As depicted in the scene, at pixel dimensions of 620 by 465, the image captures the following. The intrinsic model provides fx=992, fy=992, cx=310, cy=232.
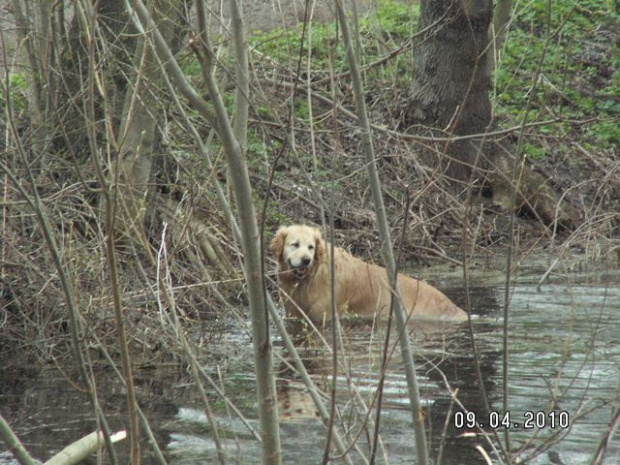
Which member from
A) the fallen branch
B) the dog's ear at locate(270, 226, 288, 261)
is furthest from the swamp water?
the dog's ear at locate(270, 226, 288, 261)

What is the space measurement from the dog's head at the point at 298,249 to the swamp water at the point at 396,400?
Result: 1330 mm

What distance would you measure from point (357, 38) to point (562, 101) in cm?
1639

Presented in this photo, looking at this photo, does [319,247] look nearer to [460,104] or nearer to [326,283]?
[326,283]

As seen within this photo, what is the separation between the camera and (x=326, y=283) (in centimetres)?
1091

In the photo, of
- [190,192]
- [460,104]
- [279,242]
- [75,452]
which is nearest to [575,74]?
[460,104]

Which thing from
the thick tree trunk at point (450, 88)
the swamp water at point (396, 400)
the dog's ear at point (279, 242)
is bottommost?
the swamp water at point (396, 400)

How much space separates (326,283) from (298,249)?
1.87 ft

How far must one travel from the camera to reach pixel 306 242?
420 inches

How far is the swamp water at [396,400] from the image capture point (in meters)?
5.42

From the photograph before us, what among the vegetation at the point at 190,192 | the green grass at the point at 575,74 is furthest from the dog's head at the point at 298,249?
the green grass at the point at 575,74

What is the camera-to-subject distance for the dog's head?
10578 mm

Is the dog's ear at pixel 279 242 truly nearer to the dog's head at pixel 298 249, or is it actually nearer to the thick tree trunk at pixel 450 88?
the dog's head at pixel 298 249

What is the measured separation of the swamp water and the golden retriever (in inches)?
34.8

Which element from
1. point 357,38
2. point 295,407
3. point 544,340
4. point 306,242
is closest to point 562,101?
point 306,242
